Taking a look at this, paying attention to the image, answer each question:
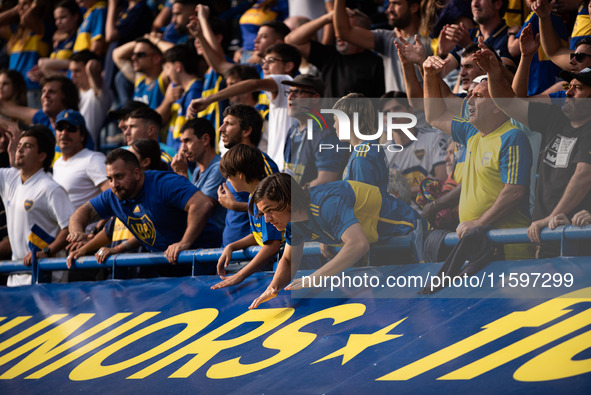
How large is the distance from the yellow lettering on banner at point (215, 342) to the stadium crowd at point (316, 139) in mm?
147

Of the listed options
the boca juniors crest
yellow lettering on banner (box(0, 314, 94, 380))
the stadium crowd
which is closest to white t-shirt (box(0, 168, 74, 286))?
the stadium crowd

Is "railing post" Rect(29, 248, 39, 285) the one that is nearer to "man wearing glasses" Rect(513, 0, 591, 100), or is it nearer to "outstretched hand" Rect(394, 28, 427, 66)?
"outstretched hand" Rect(394, 28, 427, 66)

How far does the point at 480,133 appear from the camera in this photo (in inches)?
197

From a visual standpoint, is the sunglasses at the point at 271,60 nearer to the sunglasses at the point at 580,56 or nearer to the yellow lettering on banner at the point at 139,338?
the yellow lettering on banner at the point at 139,338

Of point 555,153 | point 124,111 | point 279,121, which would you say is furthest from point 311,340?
point 124,111

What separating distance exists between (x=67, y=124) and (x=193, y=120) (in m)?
1.87

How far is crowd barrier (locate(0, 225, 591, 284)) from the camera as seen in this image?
4.21 m

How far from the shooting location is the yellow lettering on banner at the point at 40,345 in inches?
221

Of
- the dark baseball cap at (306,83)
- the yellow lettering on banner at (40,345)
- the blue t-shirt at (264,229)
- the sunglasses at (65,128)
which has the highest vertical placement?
the dark baseball cap at (306,83)

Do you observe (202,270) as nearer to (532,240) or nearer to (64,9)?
(532,240)

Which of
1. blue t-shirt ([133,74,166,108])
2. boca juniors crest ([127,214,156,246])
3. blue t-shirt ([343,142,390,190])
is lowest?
boca juniors crest ([127,214,156,246])

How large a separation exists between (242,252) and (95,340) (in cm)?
117

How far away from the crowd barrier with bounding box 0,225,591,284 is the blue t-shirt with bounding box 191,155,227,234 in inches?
27.7

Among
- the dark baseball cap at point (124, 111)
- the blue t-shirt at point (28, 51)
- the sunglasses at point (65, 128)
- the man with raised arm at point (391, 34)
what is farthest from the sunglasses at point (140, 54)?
the man with raised arm at point (391, 34)
